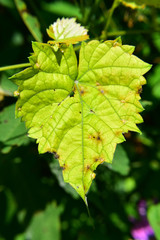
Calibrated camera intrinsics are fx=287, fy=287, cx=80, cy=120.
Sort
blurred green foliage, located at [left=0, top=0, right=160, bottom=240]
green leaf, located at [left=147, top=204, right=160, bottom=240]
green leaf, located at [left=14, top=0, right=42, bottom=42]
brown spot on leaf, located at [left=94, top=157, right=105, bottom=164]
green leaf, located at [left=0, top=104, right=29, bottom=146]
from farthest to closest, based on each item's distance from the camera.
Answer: blurred green foliage, located at [left=0, top=0, right=160, bottom=240]
green leaf, located at [left=147, top=204, right=160, bottom=240]
green leaf, located at [left=14, top=0, right=42, bottom=42]
green leaf, located at [left=0, top=104, right=29, bottom=146]
brown spot on leaf, located at [left=94, top=157, right=105, bottom=164]

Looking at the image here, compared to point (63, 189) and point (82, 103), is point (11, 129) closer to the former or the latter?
point (82, 103)

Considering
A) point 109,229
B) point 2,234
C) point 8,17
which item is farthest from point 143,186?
point 8,17

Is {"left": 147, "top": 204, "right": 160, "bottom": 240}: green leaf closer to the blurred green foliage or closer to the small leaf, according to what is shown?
the blurred green foliage

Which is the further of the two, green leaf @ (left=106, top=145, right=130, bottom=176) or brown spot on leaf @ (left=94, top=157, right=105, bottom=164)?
green leaf @ (left=106, top=145, right=130, bottom=176)

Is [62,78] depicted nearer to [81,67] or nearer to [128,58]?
[81,67]

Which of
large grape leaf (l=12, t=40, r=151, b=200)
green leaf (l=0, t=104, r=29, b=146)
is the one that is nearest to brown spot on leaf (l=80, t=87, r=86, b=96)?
large grape leaf (l=12, t=40, r=151, b=200)

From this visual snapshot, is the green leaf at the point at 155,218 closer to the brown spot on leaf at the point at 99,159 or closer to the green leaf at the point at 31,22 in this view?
the brown spot on leaf at the point at 99,159
